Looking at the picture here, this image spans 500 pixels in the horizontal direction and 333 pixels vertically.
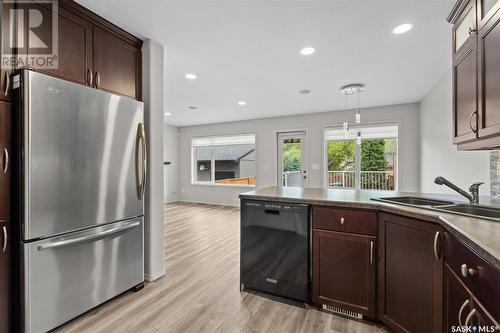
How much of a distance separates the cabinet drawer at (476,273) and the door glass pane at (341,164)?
4623 mm

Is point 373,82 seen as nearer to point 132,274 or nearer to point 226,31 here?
point 226,31

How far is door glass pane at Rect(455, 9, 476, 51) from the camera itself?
4.97 ft

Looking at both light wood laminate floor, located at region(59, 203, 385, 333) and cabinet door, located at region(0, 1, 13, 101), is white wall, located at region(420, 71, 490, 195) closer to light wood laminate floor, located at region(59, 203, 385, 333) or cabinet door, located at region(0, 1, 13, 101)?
light wood laminate floor, located at region(59, 203, 385, 333)

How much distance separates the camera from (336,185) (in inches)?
230

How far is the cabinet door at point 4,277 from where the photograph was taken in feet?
4.88

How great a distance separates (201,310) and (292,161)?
4.71 meters

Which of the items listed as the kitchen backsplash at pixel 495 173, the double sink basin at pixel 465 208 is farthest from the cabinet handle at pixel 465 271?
the kitchen backsplash at pixel 495 173

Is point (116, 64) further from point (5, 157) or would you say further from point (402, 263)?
point (402, 263)

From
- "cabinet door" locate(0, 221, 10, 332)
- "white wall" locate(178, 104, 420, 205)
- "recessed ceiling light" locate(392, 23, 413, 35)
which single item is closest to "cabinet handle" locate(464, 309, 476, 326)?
"recessed ceiling light" locate(392, 23, 413, 35)

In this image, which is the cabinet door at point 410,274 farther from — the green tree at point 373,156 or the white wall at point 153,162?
the green tree at point 373,156

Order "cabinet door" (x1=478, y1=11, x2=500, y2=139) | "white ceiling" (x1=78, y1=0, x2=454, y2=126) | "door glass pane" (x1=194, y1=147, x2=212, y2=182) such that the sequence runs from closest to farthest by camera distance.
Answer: "cabinet door" (x1=478, y1=11, x2=500, y2=139) < "white ceiling" (x1=78, y1=0, x2=454, y2=126) < "door glass pane" (x1=194, y1=147, x2=212, y2=182)

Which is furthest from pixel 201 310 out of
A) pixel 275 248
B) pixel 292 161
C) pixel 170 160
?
pixel 170 160

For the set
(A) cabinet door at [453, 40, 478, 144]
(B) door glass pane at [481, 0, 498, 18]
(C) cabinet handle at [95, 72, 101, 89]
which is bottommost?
(A) cabinet door at [453, 40, 478, 144]

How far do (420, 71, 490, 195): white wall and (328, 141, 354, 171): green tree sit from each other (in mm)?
1374
